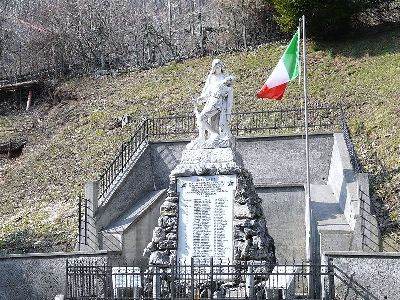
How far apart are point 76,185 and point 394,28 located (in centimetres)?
1601

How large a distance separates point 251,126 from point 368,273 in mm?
10314

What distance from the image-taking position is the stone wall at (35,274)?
1623 cm

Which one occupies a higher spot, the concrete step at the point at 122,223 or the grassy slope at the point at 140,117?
the grassy slope at the point at 140,117

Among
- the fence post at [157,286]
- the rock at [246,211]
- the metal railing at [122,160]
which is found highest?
the metal railing at [122,160]

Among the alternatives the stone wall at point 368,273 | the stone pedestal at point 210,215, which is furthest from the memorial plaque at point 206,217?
the stone wall at point 368,273

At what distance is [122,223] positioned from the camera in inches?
728

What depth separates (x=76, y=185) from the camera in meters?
23.7

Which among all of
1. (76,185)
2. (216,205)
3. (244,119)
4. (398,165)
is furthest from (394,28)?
(216,205)

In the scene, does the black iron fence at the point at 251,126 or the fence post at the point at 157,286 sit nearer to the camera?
the fence post at the point at 157,286

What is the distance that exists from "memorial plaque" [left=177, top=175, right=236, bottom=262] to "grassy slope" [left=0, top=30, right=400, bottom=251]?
188 inches

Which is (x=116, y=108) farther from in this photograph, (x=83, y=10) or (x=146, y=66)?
(x=83, y=10)

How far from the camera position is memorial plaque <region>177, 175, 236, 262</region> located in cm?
1551

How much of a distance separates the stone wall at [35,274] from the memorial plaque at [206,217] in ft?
6.57

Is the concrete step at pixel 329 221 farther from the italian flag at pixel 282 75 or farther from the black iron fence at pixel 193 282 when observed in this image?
the italian flag at pixel 282 75
